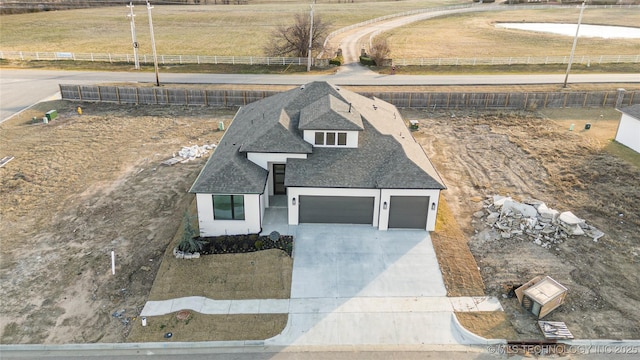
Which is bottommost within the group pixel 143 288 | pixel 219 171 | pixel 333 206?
pixel 143 288

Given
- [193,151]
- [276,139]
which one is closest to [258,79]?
[193,151]

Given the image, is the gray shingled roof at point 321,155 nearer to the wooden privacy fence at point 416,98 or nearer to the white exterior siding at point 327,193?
the white exterior siding at point 327,193

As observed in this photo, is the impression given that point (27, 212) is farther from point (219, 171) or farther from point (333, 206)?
point (333, 206)

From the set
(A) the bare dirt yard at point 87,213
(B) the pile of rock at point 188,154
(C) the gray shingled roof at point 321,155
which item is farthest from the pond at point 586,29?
(B) the pile of rock at point 188,154

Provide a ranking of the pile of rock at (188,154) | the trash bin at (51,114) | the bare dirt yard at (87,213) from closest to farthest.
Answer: the bare dirt yard at (87,213) → the pile of rock at (188,154) → the trash bin at (51,114)

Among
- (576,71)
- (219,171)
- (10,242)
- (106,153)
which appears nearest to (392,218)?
(219,171)
